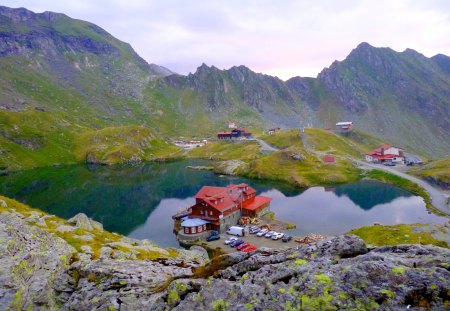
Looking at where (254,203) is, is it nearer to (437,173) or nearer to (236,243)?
(236,243)

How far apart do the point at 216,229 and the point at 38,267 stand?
67600 millimetres

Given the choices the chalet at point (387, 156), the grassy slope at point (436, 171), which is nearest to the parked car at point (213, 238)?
the grassy slope at point (436, 171)

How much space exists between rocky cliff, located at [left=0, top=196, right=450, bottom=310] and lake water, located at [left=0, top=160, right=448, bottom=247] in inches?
2490

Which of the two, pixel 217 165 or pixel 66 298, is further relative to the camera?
pixel 217 165

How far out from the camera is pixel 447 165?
13750 cm

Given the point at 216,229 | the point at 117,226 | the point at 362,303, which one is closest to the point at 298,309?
the point at 362,303

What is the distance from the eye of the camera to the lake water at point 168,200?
90812 millimetres

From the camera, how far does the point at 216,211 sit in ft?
271

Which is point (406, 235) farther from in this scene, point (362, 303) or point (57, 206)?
point (57, 206)

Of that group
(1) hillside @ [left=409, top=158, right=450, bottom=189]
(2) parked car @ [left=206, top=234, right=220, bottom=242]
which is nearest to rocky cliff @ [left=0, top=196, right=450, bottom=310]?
(2) parked car @ [left=206, top=234, right=220, bottom=242]

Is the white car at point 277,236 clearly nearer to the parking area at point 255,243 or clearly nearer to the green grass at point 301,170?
the parking area at point 255,243

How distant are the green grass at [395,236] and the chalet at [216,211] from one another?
31656 millimetres

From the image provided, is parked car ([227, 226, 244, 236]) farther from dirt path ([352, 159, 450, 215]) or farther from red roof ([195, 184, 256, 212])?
dirt path ([352, 159, 450, 215])

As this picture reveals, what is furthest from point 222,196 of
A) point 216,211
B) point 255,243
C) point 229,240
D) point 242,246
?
point 242,246
